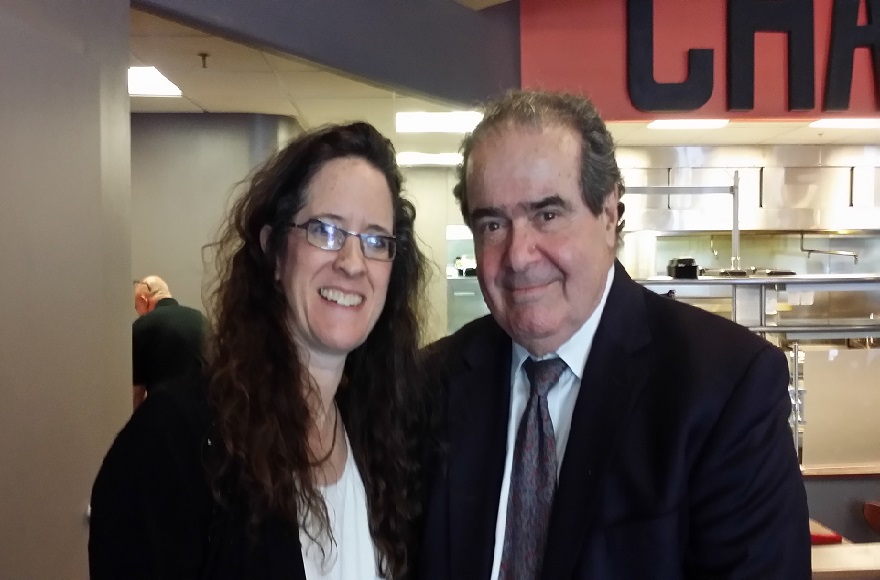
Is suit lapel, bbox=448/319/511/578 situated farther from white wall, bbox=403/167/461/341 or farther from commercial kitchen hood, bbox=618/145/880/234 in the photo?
white wall, bbox=403/167/461/341

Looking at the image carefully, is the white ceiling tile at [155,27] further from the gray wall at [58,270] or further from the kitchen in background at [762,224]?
the kitchen in background at [762,224]

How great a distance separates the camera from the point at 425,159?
6617mm

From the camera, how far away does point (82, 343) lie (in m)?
1.90

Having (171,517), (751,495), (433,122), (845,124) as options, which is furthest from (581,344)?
(845,124)

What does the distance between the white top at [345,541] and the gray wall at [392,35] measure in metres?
1.93

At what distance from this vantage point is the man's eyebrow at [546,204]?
1294mm

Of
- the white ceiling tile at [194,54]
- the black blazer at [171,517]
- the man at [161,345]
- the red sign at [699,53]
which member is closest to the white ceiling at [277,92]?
the white ceiling tile at [194,54]

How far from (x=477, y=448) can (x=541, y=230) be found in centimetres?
47

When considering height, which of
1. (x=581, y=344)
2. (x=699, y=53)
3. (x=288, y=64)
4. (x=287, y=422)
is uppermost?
(x=699, y=53)

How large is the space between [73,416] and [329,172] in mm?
1134

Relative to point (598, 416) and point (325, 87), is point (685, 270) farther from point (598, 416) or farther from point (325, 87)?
point (598, 416)

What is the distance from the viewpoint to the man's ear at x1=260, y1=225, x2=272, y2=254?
1291mm

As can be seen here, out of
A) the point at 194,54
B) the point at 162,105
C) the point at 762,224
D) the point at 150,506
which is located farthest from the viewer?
the point at 762,224

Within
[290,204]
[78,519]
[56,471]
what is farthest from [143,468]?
[78,519]
